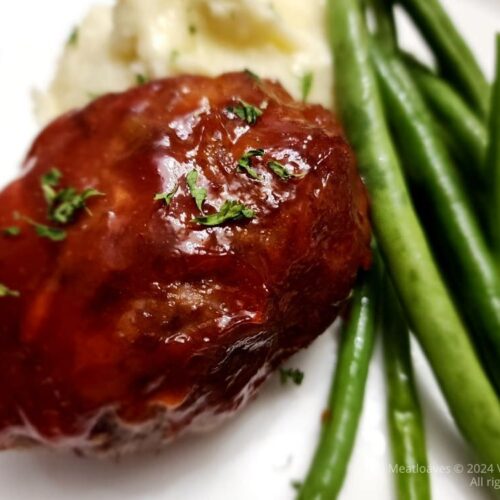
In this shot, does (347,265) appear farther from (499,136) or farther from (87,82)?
(87,82)

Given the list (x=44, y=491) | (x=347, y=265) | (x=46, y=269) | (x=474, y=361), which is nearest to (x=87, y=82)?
(x=46, y=269)

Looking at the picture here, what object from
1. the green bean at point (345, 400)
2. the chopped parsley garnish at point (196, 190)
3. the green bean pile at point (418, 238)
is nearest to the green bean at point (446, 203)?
the green bean pile at point (418, 238)

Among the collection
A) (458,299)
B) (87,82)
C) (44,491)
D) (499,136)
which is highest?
(87,82)

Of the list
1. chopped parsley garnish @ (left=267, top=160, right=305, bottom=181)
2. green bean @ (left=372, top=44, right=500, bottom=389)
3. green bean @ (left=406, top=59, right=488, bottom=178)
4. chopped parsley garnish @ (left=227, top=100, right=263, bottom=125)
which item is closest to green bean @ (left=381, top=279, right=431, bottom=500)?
green bean @ (left=372, top=44, right=500, bottom=389)

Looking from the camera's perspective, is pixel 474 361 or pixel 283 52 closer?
pixel 474 361

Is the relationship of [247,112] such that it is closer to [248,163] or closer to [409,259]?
[248,163]

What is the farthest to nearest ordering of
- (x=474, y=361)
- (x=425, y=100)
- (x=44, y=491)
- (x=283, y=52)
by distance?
(x=425, y=100) < (x=283, y=52) < (x=474, y=361) < (x=44, y=491)

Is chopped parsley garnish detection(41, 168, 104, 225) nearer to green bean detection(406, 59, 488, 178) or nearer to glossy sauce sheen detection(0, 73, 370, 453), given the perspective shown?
glossy sauce sheen detection(0, 73, 370, 453)
